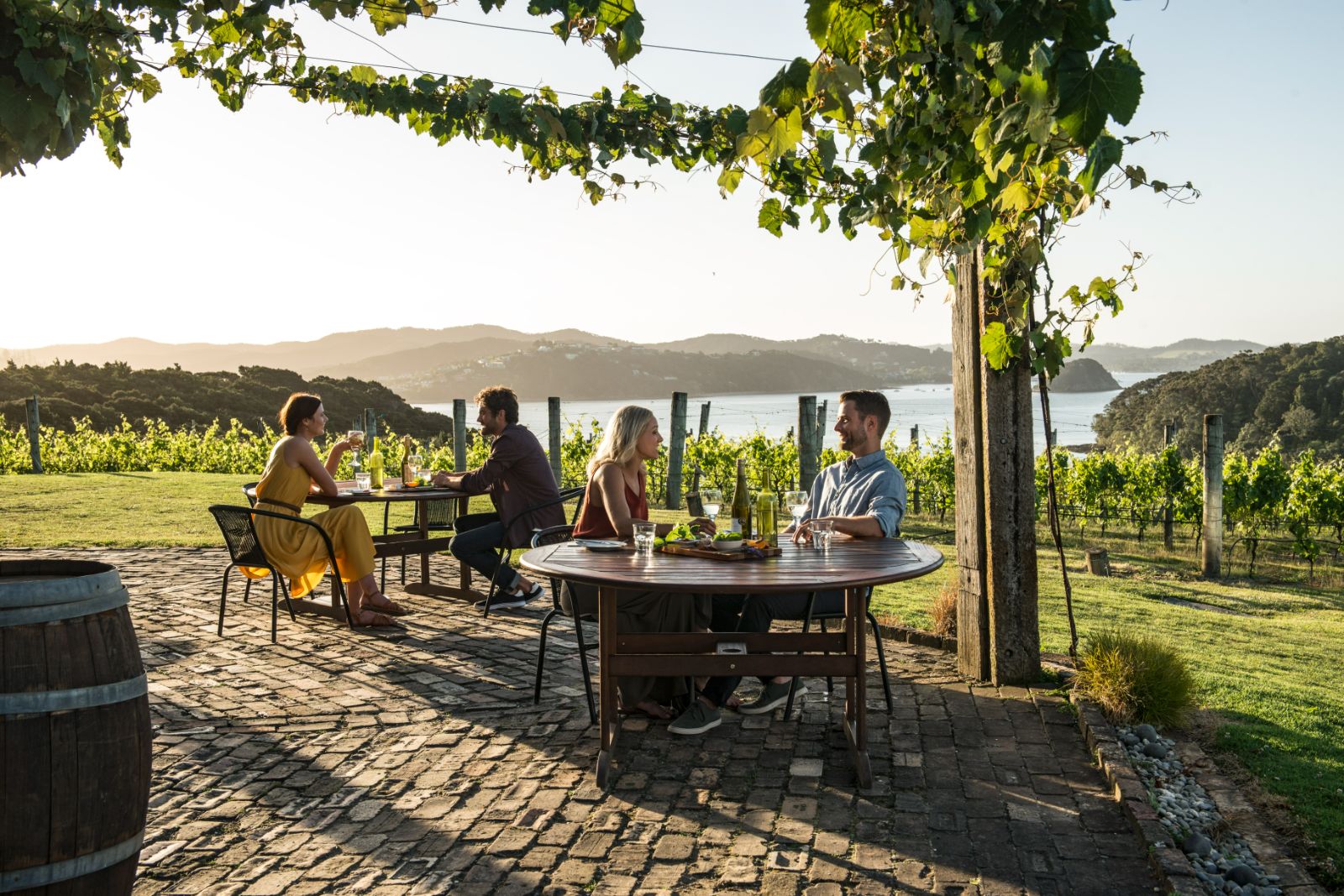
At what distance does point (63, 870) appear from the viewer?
2111mm

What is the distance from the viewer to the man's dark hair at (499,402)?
19.0 ft

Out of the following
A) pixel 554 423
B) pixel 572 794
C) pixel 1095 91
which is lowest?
pixel 572 794

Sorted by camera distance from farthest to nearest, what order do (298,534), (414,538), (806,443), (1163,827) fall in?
(806,443), (414,538), (298,534), (1163,827)

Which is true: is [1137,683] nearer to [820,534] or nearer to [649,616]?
[820,534]

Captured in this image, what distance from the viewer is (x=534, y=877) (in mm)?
2646

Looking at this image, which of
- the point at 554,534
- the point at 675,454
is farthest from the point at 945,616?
the point at 675,454

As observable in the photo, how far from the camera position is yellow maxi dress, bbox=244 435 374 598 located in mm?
5176

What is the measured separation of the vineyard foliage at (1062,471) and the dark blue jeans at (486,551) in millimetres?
6425

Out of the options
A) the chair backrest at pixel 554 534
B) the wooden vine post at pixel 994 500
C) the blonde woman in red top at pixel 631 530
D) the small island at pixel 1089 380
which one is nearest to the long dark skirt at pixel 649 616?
the blonde woman in red top at pixel 631 530

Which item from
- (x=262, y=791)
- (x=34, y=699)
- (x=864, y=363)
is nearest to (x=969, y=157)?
(x=34, y=699)

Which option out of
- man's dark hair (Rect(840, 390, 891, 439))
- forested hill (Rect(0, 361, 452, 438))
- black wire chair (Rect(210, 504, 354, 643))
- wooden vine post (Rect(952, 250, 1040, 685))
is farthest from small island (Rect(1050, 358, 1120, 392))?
black wire chair (Rect(210, 504, 354, 643))

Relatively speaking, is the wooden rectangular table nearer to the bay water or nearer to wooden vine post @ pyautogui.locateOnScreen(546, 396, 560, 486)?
wooden vine post @ pyautogui.locateOnScreen(546, 396, 560, 486)

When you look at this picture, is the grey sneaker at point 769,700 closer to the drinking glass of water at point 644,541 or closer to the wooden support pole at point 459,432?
the drinking glass of water at point 644,541

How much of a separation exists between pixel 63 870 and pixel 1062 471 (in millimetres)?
15580
